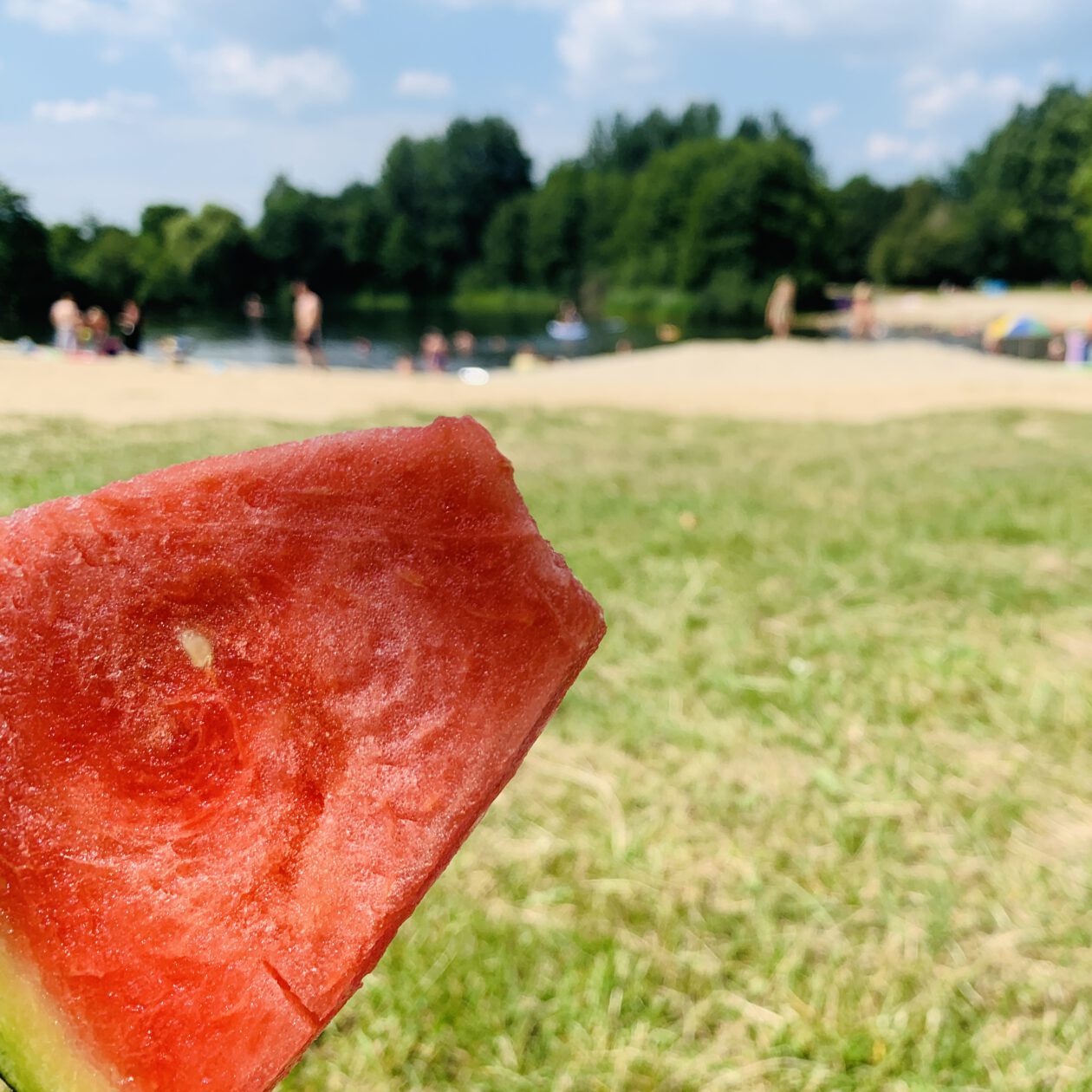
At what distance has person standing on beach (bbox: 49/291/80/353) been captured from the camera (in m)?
9.67

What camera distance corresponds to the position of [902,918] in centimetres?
202

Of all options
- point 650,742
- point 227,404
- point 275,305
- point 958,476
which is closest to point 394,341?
point 275,305

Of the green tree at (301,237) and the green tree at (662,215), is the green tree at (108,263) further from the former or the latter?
the green tree at (662,215)

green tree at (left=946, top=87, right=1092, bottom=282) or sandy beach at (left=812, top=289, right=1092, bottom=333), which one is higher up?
green tree at (left=946, top=87, right=1092, bottom=282)

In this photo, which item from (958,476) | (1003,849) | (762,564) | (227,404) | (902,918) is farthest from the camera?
(227,404)

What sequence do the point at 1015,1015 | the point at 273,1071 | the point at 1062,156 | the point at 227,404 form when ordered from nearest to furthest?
the point at 273,1071
the point at 1015,1015
the point at 227,404
the point at 1062,156

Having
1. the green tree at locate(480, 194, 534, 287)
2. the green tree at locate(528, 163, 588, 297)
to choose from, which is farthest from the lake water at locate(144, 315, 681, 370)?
the green tree at locate(480, 194, 534, 287)

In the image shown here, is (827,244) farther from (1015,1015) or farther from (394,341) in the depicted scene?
(1015,1015)

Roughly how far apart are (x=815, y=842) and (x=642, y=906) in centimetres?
51

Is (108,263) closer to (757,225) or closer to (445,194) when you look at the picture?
(757,225)

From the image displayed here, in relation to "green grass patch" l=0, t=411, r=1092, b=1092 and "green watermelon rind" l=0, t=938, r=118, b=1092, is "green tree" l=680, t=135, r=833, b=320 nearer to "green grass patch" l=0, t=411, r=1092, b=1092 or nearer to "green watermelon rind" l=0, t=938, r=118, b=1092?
"green grass patch" l=0, t=411, r=1092, b=1092

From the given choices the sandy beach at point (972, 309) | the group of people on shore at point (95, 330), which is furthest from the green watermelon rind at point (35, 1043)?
the sandy beach at point (972, 309)

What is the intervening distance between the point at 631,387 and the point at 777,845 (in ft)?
37.6

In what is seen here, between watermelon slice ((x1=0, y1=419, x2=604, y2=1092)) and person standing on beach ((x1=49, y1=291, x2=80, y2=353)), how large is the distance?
9.79m
